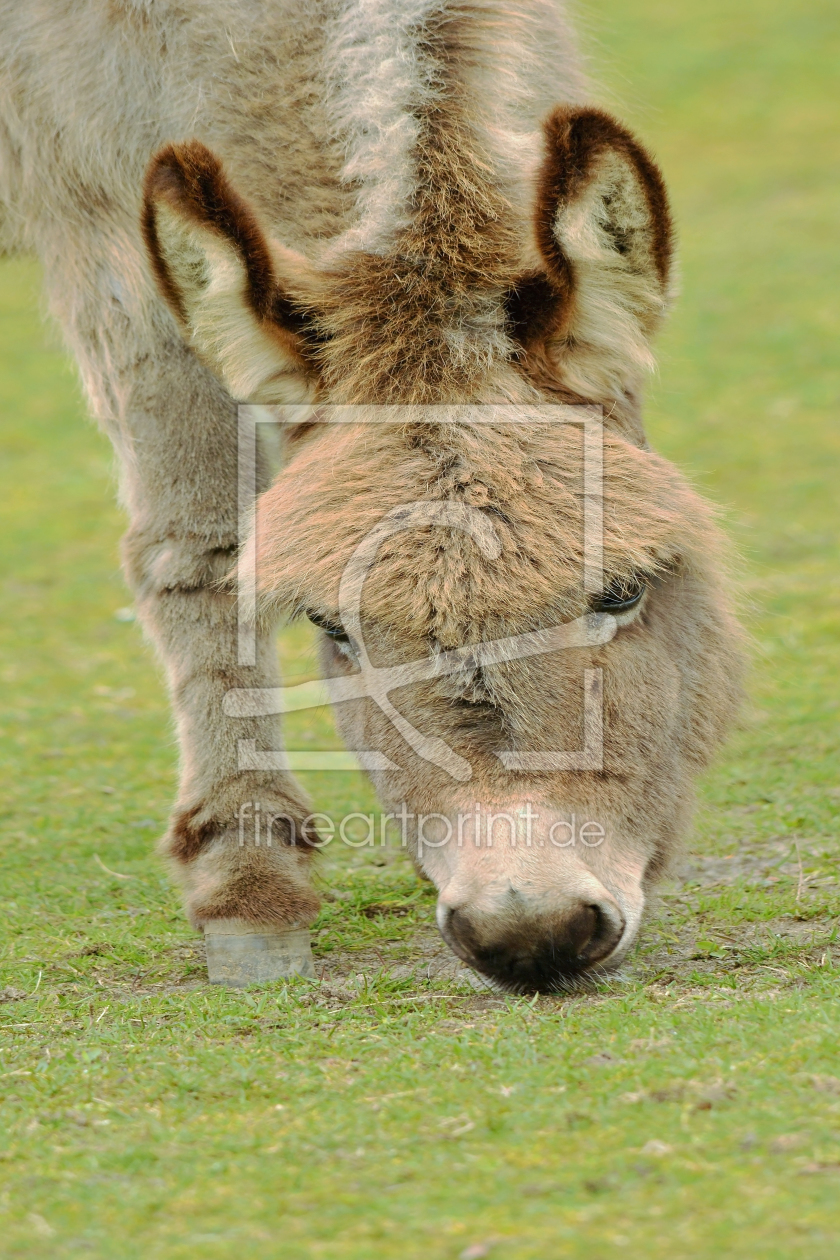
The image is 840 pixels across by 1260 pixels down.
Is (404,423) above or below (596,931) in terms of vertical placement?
above

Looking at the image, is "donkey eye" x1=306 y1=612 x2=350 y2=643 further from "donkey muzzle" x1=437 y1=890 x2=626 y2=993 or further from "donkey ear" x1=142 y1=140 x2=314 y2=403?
"donkey muzzle" x1=437 y1=890 x2=626 y2=993

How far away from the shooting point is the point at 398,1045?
11.1 ft

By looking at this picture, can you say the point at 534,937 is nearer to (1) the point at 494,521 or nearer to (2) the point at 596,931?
(2) the point at 596,931

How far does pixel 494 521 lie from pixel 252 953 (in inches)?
66.4

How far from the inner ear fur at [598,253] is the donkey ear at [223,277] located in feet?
2.26

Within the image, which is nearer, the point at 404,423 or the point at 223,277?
the point at 404,423

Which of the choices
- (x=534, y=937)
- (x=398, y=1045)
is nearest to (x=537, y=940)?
(x=534, y=937)

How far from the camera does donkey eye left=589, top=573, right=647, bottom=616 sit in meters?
3.57

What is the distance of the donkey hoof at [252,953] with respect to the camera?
13.9ft

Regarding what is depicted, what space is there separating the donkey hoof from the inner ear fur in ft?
6.26

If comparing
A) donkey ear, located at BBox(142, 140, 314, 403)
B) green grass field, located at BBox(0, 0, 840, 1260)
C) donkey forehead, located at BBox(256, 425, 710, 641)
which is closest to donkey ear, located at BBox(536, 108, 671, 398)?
donkey forehead, located at BBox(256, 425, 710, 641)

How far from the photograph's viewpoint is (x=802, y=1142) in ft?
8.79

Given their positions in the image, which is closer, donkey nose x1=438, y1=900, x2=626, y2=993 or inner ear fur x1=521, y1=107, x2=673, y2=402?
donkey nose x1=438, y1=900, x2=626, y2=993

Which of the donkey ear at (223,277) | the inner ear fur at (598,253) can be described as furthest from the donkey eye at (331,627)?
the inner ear fur at (598,253)
